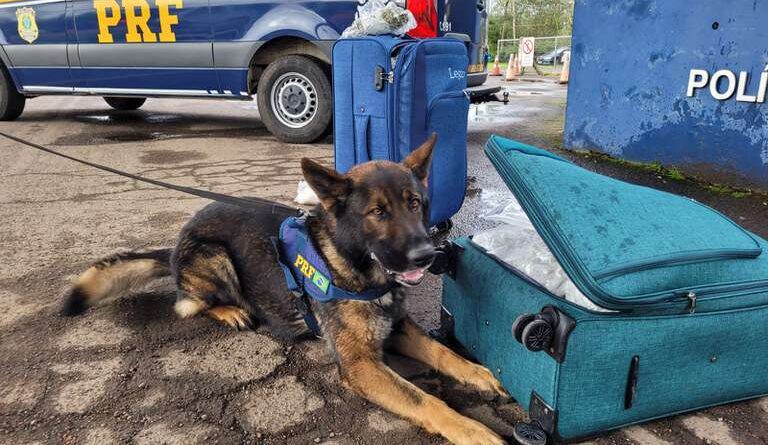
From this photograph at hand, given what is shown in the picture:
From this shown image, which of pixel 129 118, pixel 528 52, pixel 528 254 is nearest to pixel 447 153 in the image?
pixel 528 254

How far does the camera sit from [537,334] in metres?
1.62

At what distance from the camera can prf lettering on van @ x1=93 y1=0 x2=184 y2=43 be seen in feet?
22.6

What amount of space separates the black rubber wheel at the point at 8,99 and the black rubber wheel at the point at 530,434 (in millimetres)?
9639

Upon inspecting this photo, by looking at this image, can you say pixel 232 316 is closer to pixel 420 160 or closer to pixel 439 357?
pixel 439 357

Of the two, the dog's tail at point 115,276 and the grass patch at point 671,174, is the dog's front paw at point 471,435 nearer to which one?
the dog's tail at point 115,276

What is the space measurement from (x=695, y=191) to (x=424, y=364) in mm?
3639

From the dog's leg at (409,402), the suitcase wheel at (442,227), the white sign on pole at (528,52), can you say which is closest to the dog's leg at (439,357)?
the dog's leg at (409,402)

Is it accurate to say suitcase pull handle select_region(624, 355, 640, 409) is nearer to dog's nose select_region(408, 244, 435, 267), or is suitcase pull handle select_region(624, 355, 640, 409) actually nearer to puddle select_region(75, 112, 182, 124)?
dog's nose select_region(408, 244, 435, 267)

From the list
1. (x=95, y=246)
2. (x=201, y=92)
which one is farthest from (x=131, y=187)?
(x=201, y=92)

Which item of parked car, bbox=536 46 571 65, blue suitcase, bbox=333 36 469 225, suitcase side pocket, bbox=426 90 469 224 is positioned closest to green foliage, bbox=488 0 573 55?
parked car, bbox=536 46 571 65

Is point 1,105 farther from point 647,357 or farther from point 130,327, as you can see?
point 647,357

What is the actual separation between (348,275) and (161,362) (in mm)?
938

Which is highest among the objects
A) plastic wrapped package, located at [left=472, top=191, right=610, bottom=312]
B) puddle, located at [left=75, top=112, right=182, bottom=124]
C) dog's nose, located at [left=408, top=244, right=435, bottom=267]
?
dog's nose, located at [left=408, top=244, right=435, bottom=267]

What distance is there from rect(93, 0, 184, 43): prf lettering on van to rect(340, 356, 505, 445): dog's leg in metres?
6.31
